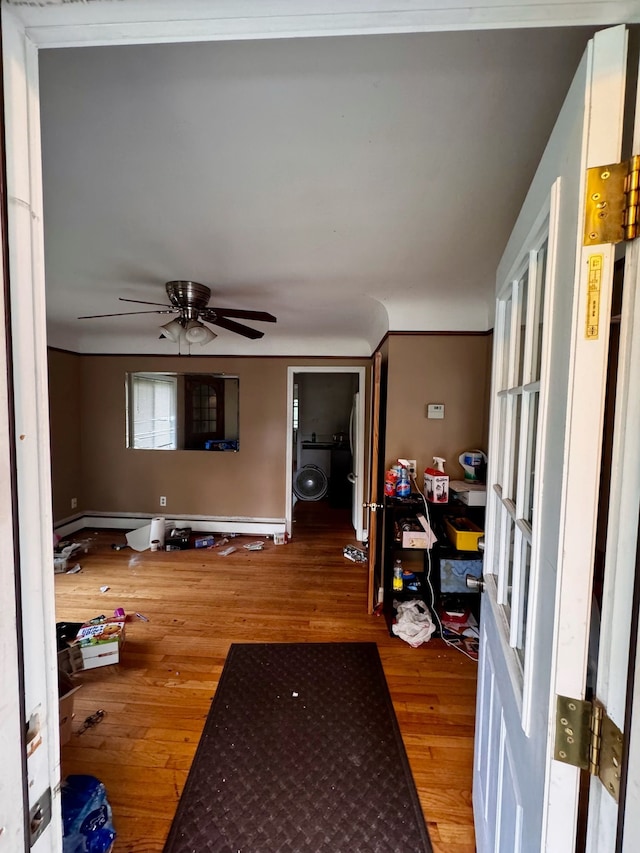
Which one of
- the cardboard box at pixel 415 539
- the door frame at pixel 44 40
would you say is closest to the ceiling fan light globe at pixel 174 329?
the door frame at pixel 44 40

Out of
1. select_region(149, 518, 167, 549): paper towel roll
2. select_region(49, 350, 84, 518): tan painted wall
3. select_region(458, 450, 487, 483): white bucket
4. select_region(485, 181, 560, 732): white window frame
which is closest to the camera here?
select_region(485, 181, 560, 732): white window frame

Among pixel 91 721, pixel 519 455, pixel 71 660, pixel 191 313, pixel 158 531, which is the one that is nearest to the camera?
pixel 519 455

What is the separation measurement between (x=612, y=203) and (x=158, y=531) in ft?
13.4

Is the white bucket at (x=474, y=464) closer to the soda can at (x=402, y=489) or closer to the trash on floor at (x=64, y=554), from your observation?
the soda can at (x=402, y=489)

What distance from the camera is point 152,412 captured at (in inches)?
163

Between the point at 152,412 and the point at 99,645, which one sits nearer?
the point at 99,645

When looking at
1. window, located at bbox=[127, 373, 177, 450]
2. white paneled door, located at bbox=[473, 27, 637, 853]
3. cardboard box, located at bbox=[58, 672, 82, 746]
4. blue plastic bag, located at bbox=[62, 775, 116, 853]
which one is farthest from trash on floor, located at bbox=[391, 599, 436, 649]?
window, located at bbox=[127, 373, 177, 450]

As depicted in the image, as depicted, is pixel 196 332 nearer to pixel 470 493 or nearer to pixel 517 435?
pixel 517 435

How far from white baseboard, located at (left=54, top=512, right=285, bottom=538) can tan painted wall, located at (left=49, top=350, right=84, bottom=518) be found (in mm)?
194

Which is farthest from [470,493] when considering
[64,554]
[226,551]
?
[64,554]

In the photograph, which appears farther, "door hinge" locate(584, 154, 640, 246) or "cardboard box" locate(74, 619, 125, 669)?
"cardboard box" locate(74, 619, 125, 669)

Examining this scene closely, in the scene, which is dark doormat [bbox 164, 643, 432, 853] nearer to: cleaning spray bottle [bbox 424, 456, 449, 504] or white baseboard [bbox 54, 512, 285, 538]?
cleaning spray bottle [bbox 424, 456, 449, 504]

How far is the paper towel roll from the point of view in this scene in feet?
11.8

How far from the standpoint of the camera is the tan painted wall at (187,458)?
155 inches
